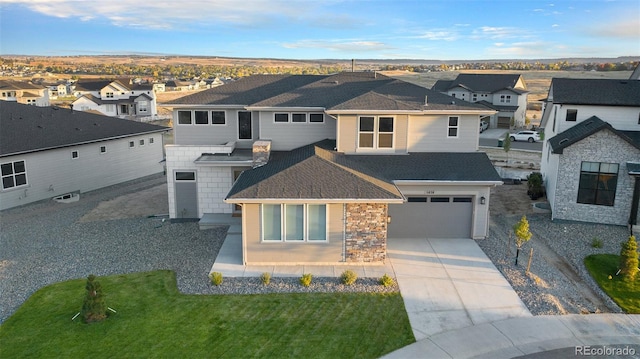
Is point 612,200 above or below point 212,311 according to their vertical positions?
above

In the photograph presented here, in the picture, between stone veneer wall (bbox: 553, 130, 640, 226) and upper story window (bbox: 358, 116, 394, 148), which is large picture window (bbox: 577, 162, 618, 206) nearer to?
stone veneer wall (bbox: 553, 130, 640, 226)

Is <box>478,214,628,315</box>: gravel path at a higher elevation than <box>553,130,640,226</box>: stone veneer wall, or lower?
lower

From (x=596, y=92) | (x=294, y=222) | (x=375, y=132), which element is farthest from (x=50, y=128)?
(x=596, y=92)

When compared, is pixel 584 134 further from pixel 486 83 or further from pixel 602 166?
→ pixel 486 83

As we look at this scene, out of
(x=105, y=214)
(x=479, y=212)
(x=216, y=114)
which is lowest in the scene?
(x=105, y=214)

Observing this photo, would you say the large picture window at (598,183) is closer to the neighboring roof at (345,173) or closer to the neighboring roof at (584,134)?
the neighboring roof at (584,134)

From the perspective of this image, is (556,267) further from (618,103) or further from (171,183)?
Answer: (171,183)

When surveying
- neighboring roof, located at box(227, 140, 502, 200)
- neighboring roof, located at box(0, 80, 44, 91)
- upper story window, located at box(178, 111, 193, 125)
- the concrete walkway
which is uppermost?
neighboring roof, located at box(0, 80, 44, 91)

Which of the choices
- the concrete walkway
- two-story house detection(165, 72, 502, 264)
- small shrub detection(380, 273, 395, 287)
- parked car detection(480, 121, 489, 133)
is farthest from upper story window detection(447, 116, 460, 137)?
parked car detection(480, 121, 489, 133)

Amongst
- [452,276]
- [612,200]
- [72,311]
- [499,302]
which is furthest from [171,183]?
[612,200]
